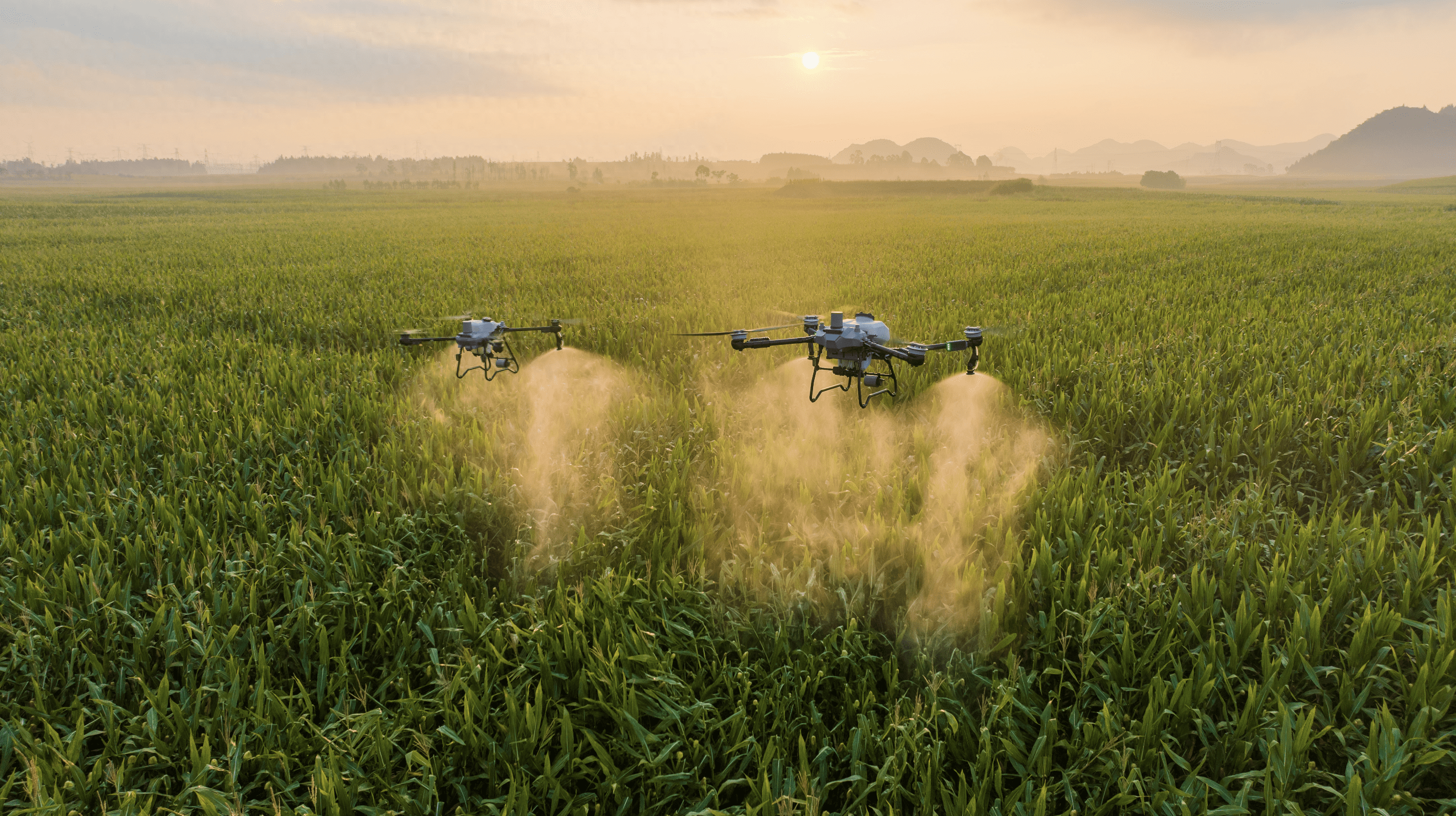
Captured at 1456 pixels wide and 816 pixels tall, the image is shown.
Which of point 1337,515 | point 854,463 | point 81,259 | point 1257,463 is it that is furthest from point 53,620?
point 81,259

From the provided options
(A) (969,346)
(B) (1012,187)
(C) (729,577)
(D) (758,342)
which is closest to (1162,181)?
(B) (1012,187)

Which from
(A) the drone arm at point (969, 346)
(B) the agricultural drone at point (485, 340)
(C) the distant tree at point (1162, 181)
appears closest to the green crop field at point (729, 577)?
(B) the agricultural drone at point (485, 340)

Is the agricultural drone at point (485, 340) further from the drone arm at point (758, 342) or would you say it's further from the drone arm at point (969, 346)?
the drone arm at point (969, 346)

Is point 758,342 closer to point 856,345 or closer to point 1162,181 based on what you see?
point 856,345

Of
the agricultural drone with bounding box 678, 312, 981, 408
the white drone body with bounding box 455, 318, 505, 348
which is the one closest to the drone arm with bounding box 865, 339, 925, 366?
the agricultural drone with bounding box 678, 312, 981, 408

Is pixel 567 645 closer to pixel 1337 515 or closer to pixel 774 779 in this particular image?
pixel 774 779

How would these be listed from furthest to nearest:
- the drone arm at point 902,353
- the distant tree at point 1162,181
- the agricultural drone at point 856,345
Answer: the distant tree at point 1162,181
the agricultural drone at point 856,345
the drone arm at point 902,353
